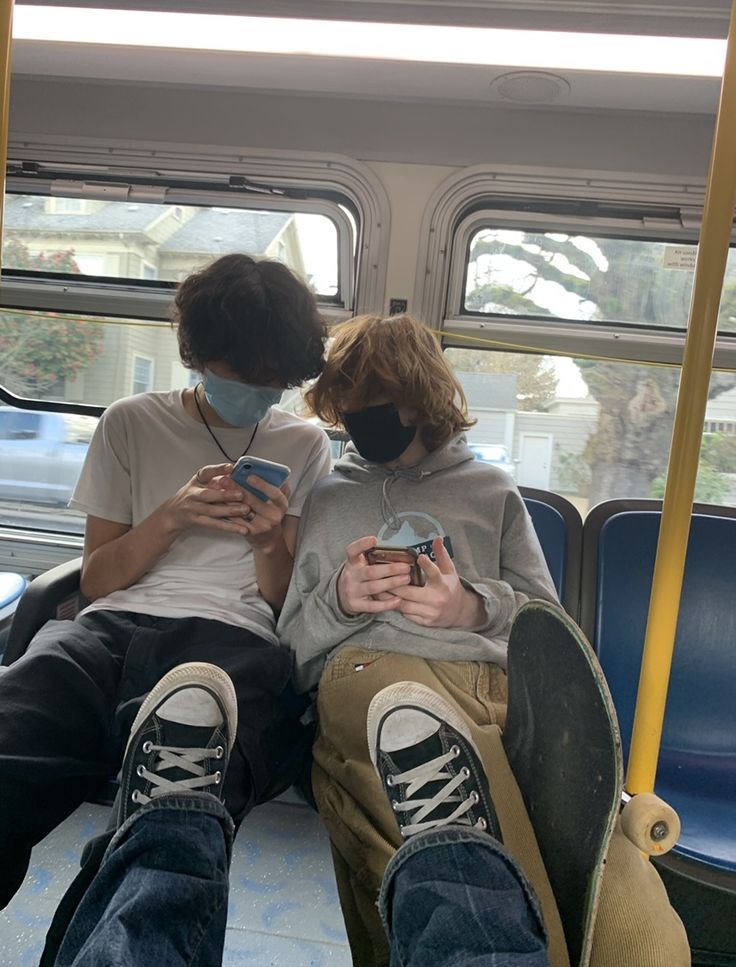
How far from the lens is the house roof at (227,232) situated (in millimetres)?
3298

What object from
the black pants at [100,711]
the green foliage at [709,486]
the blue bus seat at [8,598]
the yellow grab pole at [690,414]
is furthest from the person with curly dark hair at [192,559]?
the green foliage at [709,486]

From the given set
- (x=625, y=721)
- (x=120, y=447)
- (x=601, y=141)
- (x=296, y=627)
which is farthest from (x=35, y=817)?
(x=601, y=141)

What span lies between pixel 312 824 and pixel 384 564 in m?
1.43

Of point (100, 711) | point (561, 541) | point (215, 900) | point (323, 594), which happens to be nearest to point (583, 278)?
point (561, 541)

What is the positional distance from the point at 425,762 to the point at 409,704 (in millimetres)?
115

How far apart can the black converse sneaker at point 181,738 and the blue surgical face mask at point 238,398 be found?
2.46ft

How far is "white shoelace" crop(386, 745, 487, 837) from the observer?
4.83ft

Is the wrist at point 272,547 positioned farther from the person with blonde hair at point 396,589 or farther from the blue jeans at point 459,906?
the blue jeans at point 459,906

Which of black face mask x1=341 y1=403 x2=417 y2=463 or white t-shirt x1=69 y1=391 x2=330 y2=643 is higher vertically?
black face mask x1=341 y1=403 x2=417 y2=463

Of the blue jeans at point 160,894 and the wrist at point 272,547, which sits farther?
the wrist at point 272,547

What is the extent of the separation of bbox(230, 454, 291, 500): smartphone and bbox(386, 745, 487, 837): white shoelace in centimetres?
76

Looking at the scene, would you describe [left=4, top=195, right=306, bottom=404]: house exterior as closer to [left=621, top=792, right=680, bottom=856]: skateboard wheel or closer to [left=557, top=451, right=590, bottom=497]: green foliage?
[left=557, top=451, right=590, bottom=497]: green foliage

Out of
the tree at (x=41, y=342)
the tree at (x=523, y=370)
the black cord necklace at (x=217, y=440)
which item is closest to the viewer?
the black cord necklace at (x=217, y=440)

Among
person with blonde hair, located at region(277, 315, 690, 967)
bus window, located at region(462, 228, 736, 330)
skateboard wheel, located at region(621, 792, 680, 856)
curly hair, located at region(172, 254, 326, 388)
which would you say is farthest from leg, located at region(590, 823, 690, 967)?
bus window, located at region(462, 228, 736, 330)
